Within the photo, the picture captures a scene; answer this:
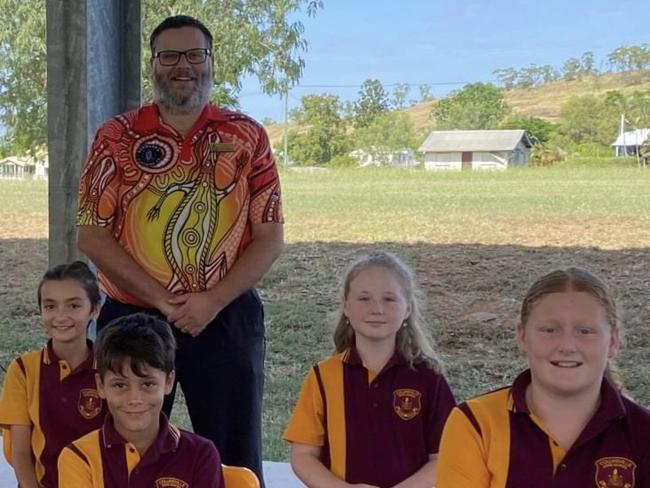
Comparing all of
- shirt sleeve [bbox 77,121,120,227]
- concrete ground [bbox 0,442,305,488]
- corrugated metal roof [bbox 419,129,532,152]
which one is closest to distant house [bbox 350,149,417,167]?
corrugated metal roof [bbox 419,129,532,152]

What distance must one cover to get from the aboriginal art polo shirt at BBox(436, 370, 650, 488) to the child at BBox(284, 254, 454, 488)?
41 centimetres

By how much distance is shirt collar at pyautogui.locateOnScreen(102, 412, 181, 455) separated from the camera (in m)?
1.80

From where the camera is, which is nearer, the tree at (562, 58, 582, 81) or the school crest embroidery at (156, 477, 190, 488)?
the school crest embroidery at (156, 477, 190, 488)

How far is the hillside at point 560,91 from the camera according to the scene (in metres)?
4.55

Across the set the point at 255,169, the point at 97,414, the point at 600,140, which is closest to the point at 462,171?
the point at 600,140

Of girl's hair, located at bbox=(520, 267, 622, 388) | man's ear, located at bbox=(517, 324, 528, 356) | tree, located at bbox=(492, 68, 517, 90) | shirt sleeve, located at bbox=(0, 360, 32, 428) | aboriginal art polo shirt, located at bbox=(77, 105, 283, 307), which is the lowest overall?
shirt sleeve, located at bbox=(0, 360, 32, 428)

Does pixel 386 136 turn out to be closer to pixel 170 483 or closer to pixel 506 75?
pixel 506 75

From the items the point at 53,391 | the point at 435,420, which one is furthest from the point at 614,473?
the point at 53,391

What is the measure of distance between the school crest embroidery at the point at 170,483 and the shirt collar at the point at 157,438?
52mm

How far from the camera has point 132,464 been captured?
5.87 ft

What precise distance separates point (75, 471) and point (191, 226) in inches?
25.8

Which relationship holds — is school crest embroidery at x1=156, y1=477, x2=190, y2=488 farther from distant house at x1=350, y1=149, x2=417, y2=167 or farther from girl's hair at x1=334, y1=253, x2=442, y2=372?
distant house at x1=350, y1=149, x2=417, y2=167

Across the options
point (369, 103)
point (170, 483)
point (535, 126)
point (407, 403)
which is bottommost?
point (170, 483)

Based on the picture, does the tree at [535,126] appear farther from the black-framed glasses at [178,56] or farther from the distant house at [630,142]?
the black-framed glasses at [178,56]
